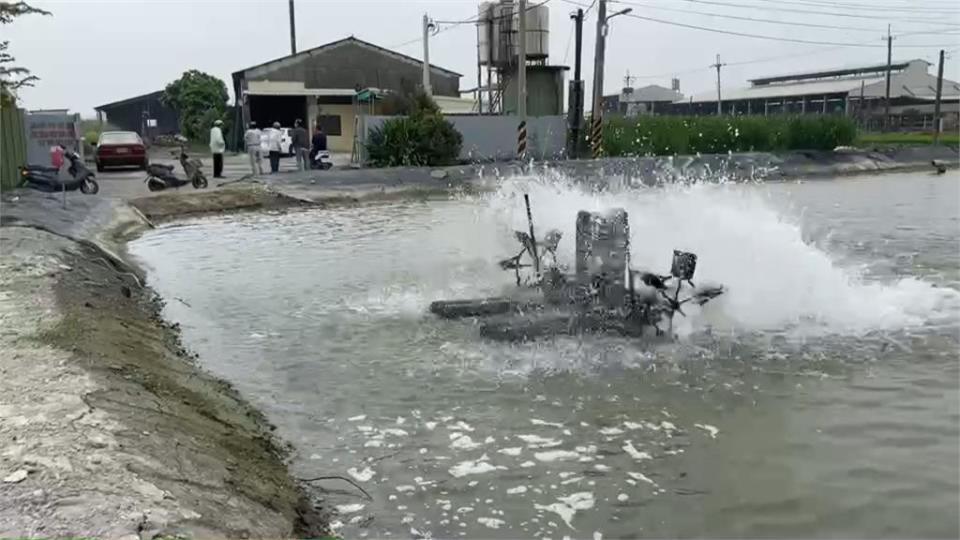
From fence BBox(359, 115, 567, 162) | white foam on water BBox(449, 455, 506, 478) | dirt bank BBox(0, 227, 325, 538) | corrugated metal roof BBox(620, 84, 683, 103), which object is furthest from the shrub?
corrugated metal roof BBox(620, 84, 683, 103)

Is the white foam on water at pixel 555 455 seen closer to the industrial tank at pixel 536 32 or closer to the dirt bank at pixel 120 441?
the dirt bank at pixel 120 441

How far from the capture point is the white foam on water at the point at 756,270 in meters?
9.30

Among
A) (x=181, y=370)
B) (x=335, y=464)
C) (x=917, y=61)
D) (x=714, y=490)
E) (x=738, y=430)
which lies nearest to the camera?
(x=714, y=490)

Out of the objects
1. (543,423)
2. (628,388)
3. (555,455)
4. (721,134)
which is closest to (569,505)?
(555,455)

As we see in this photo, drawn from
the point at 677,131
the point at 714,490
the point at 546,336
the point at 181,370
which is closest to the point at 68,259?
the point at 181,370

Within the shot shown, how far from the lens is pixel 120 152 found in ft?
101

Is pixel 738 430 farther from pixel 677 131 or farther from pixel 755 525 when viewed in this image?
pixel 677 131

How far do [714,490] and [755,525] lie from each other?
423mm

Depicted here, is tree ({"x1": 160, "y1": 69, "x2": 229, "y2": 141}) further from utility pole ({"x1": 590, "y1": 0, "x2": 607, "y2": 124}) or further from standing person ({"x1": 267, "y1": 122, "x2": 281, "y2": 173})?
utility pole ({"x1": 590, "y1": 0, "x2": 607, "y2": 124})

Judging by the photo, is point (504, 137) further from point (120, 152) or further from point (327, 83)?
point (327, 83)

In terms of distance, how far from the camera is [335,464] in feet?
18.9

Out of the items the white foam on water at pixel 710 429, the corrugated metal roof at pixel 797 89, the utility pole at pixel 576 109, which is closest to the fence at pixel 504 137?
the utility pole at pixel 576 109

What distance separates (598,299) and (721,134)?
91.4 ft

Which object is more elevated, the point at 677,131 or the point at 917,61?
the point at 917,61
